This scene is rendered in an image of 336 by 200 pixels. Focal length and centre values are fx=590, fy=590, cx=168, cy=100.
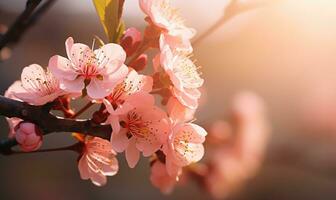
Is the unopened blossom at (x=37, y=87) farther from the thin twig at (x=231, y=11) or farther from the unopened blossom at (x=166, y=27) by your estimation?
the thin twig at (x=231, y=11)

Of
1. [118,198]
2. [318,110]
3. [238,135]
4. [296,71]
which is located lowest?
[118,198]

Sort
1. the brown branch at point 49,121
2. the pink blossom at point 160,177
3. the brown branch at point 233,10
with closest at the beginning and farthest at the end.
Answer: the brown branch at point 49,121 → the pink blossom at point 160,177 → the brown branch at point 233,10

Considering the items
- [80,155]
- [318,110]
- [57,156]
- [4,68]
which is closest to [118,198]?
[57,156]

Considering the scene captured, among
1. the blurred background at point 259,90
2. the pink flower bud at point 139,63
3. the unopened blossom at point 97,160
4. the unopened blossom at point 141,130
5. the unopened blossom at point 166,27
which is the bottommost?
the blurred background at point 259,90

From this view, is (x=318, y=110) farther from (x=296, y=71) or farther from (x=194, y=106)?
(x=296, y=71)

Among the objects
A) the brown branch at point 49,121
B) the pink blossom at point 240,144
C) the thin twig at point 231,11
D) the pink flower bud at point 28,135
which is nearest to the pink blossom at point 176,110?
the brown branch at point 49,121

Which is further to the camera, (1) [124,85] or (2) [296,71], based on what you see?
(2) [296,71]

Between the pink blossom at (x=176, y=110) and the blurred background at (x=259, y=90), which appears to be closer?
the pink blossom at (x=176, y=110)
